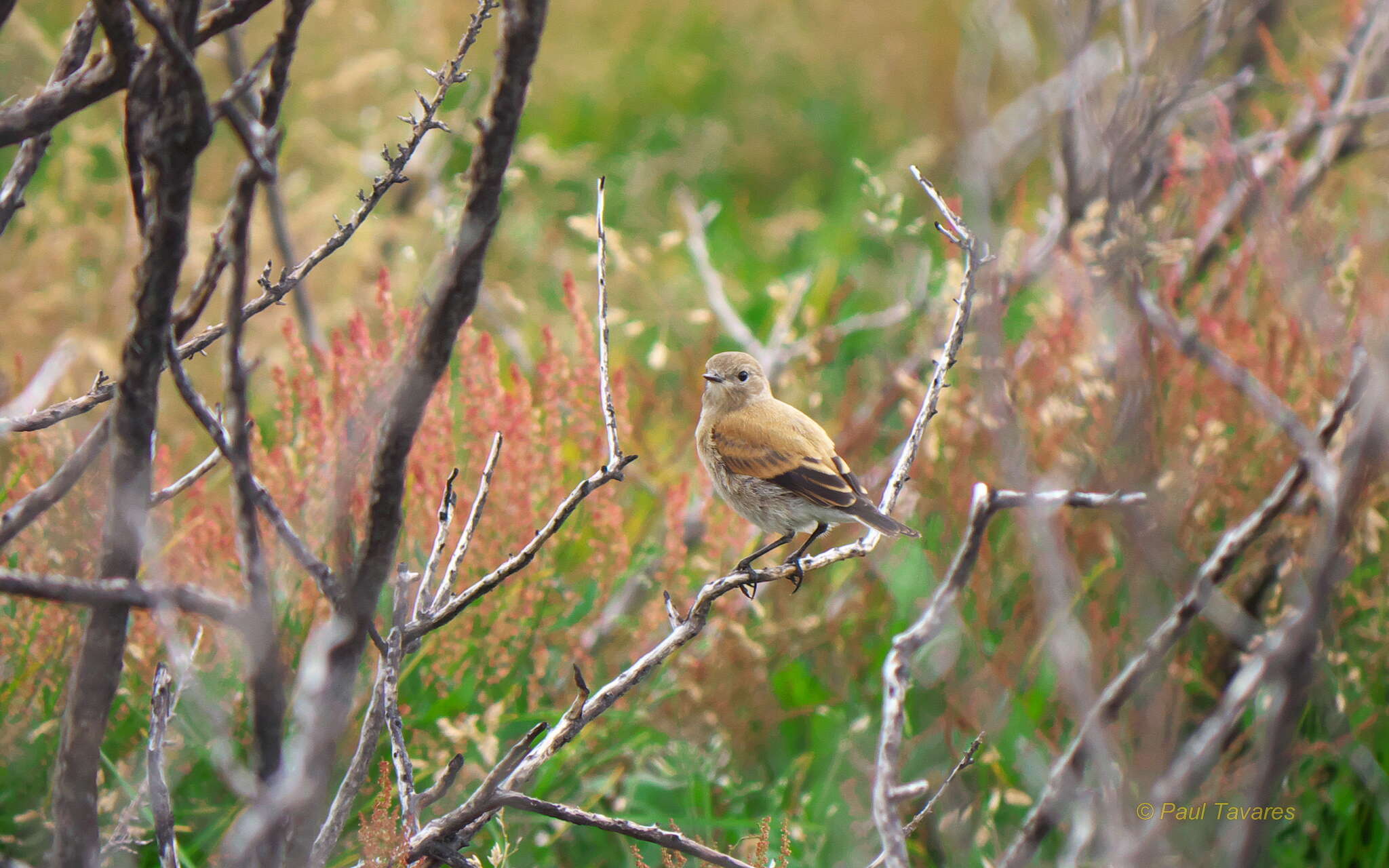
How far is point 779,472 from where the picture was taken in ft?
7.80

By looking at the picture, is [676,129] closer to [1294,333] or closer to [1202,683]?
[1294,333]

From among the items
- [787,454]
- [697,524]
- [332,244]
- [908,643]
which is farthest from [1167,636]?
[697,524]

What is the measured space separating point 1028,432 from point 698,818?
139cm

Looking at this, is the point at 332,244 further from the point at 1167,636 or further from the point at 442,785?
the point at 1167,636

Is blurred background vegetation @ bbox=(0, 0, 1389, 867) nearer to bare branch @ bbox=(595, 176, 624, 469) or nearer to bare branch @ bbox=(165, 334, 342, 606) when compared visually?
bare branch @ bbox=(595, 176, 624, 469)

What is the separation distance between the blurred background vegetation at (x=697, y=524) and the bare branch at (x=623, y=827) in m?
0.35

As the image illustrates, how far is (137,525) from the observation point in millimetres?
1118

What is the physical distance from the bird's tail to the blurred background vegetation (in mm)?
333

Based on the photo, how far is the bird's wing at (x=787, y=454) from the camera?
2.30 m

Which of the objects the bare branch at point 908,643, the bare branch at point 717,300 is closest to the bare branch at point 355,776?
the bare branch at point 908,643

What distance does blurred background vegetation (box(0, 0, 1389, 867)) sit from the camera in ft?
8.10

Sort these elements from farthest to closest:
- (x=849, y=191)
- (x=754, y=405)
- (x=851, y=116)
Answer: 1. (x=851, y=116)
2. (x=849, y=191)
3. (x=754, y=405)

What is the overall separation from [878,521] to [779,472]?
0.39 m

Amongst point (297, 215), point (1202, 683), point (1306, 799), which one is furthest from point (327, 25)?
point (1306, 799)
